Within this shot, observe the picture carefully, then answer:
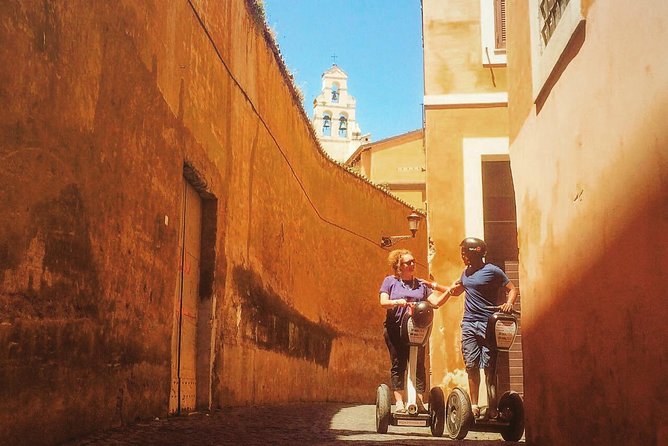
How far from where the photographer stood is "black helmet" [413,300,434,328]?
5.64 meters

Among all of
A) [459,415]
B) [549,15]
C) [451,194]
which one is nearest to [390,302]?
[459,415]

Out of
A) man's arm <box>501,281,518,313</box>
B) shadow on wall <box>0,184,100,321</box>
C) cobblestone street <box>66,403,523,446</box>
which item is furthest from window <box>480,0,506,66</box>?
shadow on wall <box>0,184,100,321</box>

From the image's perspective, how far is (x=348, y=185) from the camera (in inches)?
716

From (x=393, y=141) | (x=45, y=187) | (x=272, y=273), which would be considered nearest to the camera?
(x=45, y=187)

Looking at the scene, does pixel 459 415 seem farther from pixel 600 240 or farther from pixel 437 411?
pixel 600 240

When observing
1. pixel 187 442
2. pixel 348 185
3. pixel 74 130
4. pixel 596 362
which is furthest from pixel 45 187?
pixel 348 185

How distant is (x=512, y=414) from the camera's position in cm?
536

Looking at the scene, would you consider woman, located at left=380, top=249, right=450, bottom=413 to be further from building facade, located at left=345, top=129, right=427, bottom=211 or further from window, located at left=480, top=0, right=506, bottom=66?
building facade, located at left=345, top=129, right=427, bottom=211

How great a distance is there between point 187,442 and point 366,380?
1338cm

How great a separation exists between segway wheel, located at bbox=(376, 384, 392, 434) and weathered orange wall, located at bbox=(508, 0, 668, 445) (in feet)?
3.44

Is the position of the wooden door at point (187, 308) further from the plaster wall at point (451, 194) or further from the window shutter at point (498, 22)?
the window shutter at point (498, 22)

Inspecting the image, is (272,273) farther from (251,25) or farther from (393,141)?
(393,141)

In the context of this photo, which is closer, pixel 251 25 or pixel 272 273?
pixel 251 25

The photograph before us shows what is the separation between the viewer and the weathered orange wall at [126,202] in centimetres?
379
